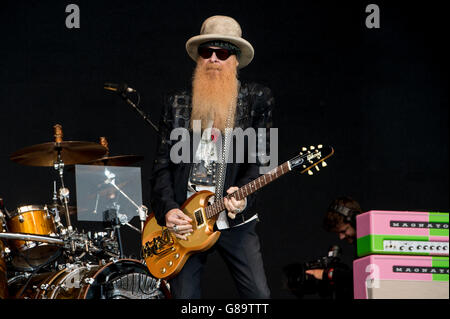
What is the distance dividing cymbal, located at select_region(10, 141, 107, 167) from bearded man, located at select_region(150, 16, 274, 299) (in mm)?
1584

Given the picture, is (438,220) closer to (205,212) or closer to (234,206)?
(234,206)

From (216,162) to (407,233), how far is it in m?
1.09

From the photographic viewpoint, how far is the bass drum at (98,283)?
4094 millimetres

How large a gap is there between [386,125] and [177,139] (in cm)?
269

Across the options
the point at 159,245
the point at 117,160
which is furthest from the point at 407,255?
the point at 117,160

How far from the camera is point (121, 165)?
17.4ft

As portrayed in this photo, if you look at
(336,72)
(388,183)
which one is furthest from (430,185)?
(336,72)

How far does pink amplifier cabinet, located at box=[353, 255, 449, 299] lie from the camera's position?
94.5 inches

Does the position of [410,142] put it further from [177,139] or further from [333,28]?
[177,139]

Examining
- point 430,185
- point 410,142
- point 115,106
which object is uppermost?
point 115,106

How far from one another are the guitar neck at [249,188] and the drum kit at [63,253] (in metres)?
1.24

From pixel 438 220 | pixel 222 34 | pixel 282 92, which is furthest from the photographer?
pixel 282 92

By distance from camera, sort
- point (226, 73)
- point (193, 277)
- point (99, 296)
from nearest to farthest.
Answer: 1. point (193, 277)
2. point (226, 73)
3. point (99, 296)

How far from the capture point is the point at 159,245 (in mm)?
3461
